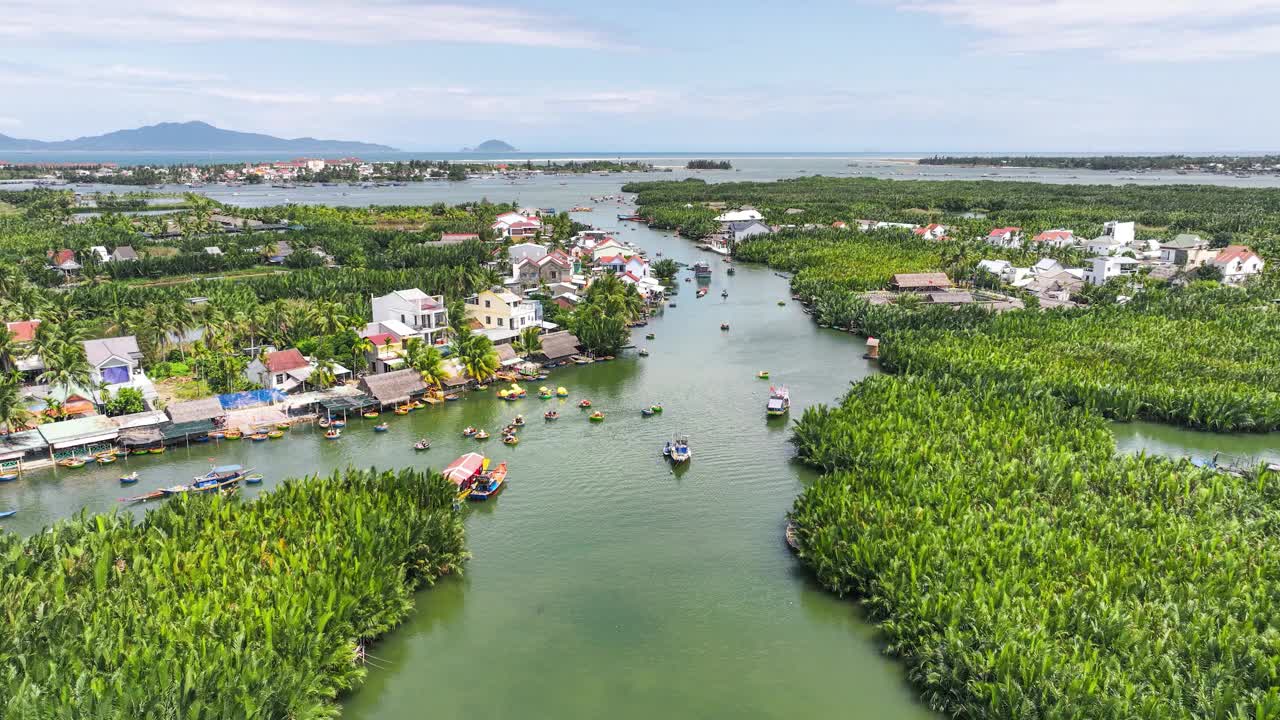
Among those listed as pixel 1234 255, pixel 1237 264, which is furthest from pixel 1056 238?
pixel 1237 264

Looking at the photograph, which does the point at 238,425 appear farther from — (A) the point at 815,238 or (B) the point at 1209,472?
(A) the point at 815,238

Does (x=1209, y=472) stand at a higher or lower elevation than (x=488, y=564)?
higher

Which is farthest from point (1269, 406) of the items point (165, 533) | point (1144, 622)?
point (165, 533)

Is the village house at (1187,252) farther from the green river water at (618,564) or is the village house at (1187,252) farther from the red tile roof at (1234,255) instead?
the green river water at (618,564)

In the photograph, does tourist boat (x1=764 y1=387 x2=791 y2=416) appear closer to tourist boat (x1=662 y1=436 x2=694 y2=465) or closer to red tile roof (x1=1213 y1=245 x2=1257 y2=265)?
tourist boat (x1=662 y1=436 x2=694 y2=465)

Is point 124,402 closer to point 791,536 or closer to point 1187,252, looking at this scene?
point 791,536

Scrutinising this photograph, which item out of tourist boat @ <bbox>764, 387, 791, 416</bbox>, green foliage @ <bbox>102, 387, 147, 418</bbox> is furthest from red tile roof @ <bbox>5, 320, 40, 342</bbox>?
tourist boat @ <bbox>764, 387, 791, 416</bbox>
